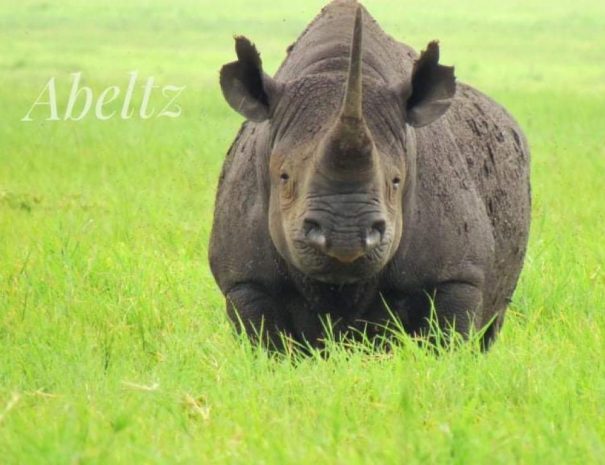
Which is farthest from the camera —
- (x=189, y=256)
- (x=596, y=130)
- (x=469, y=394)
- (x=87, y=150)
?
(x=596, y=130)

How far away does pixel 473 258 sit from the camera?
6.31 metres

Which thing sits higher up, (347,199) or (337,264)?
(347,199)

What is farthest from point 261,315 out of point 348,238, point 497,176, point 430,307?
point 497,176

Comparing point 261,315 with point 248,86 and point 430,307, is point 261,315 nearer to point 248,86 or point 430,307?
point 430,307

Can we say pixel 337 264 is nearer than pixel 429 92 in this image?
Yes

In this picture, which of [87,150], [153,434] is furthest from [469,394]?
[87,150]

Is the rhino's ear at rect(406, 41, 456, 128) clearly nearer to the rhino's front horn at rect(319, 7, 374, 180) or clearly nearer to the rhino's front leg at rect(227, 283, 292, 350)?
the rhino's front horn at rect(319, 7, 374, 180)

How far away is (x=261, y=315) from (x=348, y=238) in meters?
0.95

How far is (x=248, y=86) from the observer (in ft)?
19.8

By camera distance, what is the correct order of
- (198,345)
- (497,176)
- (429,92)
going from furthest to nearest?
(497,176), (198,345), (429,92)

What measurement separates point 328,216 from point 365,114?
53 centimetres

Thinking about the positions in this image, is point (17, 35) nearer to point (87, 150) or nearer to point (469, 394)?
point (87, 150)

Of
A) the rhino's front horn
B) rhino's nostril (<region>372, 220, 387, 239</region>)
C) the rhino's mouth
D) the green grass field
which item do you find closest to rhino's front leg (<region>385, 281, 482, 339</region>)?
the green grass field

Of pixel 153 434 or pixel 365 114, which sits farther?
pixel 365 114
